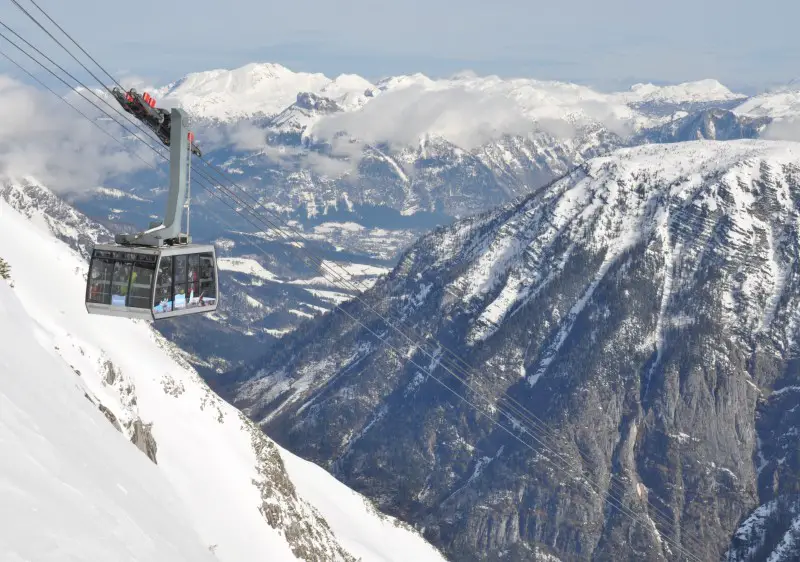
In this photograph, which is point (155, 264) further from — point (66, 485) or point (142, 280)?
point (66, 485)

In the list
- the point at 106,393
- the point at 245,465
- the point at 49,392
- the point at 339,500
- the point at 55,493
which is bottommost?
the point at 339,500

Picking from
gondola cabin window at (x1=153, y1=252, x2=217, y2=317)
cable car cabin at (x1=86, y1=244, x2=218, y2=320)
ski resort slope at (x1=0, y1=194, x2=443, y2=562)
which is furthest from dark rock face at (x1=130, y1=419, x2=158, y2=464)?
cable car cabin at (x1=86, y1=244, x2=218, y2=320)

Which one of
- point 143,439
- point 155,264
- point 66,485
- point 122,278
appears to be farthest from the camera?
point 143,439

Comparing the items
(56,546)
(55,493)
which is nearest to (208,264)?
(55,493)

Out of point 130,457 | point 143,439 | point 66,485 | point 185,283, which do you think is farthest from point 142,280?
point 143,439

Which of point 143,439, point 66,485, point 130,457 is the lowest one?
point 143,439

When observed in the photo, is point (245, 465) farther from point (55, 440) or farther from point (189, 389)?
point (55, 440)

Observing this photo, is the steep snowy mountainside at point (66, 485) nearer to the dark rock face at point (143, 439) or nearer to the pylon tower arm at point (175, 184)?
the pylon tower arm at point (175, 184)
